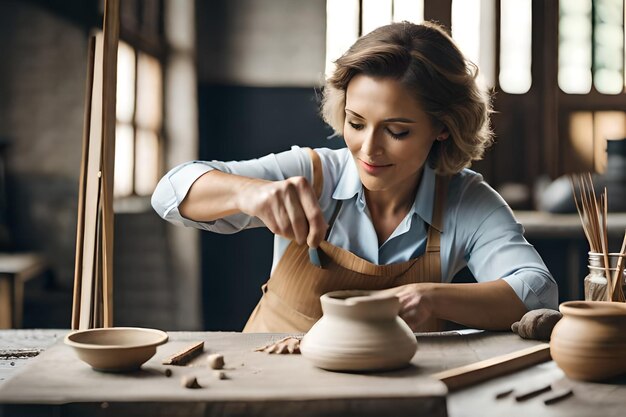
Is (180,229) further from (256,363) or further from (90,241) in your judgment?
(256,363)

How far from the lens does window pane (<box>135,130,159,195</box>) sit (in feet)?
15.3

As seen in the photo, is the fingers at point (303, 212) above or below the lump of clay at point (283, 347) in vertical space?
above

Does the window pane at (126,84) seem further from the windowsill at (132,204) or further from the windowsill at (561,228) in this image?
the windowsill at (561,228)

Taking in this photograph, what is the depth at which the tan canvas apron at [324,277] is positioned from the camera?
82.3 inches

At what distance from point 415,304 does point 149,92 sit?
3434 mm

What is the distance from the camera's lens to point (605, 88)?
5.55 metres

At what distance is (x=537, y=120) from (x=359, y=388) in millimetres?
4542

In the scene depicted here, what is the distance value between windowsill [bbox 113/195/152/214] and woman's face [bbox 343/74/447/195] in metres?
2.45

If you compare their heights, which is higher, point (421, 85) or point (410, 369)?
point (421, 85)

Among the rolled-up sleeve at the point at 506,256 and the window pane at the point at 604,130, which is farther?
the window pane at the point at 604,130

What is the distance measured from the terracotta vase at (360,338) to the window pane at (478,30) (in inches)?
167

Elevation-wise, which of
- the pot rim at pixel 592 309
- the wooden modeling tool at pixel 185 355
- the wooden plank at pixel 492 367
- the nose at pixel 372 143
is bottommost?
the wooden plank at pixel 492 367

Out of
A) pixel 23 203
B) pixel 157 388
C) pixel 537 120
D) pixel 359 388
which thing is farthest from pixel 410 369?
pixel 537 120

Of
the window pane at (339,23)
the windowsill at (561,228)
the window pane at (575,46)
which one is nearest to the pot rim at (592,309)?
the windowsill at (561,228)
